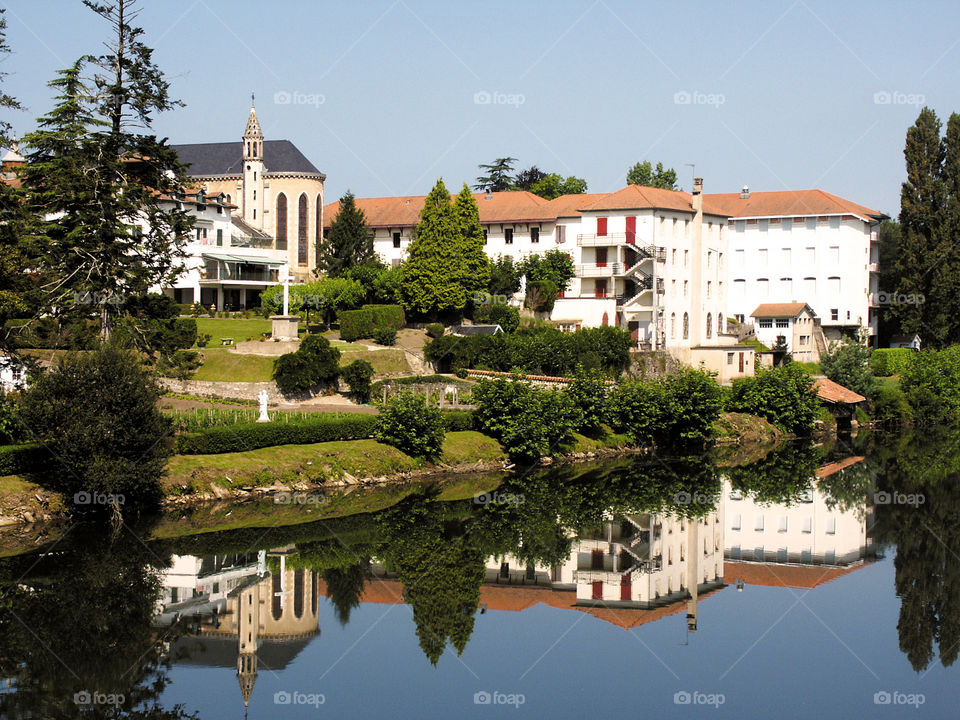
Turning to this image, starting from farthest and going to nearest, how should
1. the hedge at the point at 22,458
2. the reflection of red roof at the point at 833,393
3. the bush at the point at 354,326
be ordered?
the bush at the point at 354,326
the reflection of red roof at the point at 833,393
the hedge at the point at 22,458

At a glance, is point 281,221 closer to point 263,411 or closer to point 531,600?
point 263,411

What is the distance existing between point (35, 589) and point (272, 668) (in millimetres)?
7174

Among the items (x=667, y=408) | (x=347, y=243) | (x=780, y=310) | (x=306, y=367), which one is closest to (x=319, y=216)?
(x=347, y=243)

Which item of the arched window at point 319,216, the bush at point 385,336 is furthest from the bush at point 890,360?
the arched window at point 319,216

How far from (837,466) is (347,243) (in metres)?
39.1

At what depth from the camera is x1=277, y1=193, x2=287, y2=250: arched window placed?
285 feet

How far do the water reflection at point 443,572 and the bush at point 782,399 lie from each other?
1458cm

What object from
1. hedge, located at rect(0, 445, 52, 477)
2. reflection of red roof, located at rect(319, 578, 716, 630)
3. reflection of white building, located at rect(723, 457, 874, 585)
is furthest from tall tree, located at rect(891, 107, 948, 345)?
hedge, located at rect(0, 445, 52, 477)

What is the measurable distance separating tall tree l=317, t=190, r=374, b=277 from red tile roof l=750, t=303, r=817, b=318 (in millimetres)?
28620

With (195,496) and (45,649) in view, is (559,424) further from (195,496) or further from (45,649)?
(45,649)

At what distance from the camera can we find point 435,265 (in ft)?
212

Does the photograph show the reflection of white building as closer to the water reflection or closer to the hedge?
the water reflection

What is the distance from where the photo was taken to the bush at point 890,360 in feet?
235

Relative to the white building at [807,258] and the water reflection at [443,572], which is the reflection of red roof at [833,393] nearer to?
the water reflection at [443,572]
